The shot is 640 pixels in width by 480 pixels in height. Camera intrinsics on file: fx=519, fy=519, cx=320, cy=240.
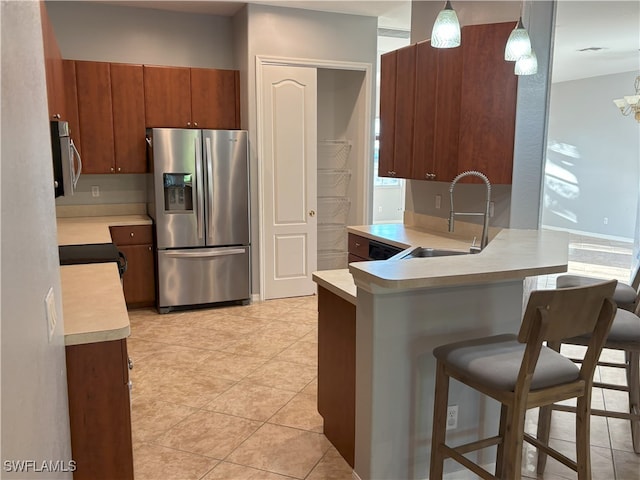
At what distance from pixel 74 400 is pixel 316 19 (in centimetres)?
456

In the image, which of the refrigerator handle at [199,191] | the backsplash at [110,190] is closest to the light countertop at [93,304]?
the refrigerator handle at [199,191]

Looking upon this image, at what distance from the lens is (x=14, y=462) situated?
85 centimetres

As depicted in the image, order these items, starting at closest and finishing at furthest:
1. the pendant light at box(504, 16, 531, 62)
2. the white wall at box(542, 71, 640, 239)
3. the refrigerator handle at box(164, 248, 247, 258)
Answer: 1. the pendant light at box(504, 16, 531, 62)
2. the refrigerator handle at box(164, 248, 247, 258)
3. the white wall at box(542, 71, 640, 239)

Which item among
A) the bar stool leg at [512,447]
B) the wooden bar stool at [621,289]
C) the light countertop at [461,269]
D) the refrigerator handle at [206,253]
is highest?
the light countertop at [461,269]

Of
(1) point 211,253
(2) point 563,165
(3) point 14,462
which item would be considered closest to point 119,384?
(3) point 14,462

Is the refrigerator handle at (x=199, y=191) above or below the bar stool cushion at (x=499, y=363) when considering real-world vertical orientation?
above

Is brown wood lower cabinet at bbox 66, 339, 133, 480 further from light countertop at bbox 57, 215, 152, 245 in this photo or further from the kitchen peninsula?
light countertop at bbox 57, 215, 152, 245

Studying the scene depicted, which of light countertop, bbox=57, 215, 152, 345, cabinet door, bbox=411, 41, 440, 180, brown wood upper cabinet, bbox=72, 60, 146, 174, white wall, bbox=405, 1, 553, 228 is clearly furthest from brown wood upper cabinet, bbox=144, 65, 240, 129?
white wall, bbox=405, 1, 553, 228

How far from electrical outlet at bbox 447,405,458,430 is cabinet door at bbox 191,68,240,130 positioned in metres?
3.95

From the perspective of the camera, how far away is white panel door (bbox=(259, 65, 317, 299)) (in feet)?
17.3

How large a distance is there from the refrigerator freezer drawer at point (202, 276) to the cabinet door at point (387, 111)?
5.55 ft

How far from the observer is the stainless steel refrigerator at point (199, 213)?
4.81 m

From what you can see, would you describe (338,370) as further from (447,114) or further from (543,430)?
(447,114)

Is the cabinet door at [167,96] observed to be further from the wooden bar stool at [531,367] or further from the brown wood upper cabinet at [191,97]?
the wooden bar stool at [531,367]
